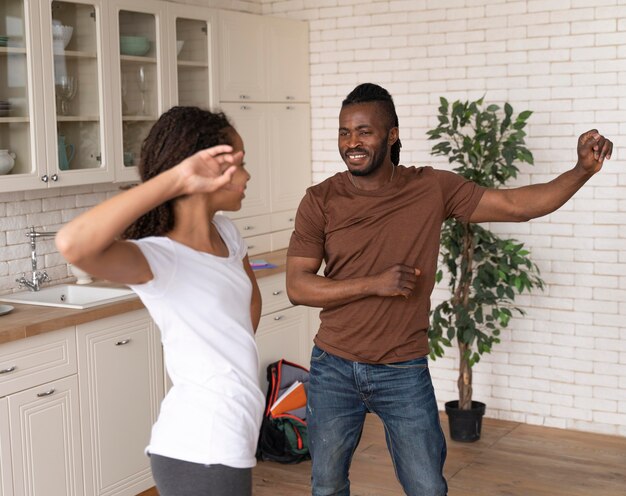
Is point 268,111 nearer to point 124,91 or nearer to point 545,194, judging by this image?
point 124,91

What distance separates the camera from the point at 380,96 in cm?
286

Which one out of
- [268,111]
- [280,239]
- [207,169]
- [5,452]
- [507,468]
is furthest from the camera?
[280,239]

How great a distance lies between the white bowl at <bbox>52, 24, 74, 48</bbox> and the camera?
3.82 metres

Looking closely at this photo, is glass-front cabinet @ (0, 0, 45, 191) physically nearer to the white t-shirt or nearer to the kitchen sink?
the kitchen sink

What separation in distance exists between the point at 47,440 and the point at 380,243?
1609 mm

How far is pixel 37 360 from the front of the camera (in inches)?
136

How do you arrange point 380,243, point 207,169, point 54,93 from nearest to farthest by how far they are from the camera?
point 207,169 → point 380,243 → point 54,93

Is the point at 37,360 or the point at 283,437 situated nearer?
the point at 37,360

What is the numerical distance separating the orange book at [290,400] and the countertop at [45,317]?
0.99 meters

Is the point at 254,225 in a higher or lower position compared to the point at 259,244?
higher

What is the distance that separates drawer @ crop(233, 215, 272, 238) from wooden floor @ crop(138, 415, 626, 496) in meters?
1.25

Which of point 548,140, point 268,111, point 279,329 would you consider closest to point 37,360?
point 279,329

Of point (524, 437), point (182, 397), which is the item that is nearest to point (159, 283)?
point (182, 397)

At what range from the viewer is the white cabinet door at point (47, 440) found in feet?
11.1
